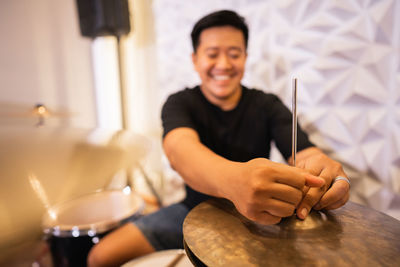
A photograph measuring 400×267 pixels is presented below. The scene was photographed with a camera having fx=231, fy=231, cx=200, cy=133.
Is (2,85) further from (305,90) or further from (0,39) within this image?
(305,90)

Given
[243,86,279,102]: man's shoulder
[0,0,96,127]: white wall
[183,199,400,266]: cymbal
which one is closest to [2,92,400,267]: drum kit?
[183,199,400,266]: cymbal

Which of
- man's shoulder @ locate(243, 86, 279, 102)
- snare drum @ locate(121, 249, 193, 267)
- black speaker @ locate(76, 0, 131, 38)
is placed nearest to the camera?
snare drum @ locate(121, 249, 193, 267)

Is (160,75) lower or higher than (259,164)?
higher

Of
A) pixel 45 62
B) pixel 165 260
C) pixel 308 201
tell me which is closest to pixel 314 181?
pixel 308 201

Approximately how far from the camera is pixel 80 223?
0.94 metres

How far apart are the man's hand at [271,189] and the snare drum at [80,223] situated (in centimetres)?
69

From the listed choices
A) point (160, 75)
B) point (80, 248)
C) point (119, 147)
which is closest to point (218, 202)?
point (80, 248)

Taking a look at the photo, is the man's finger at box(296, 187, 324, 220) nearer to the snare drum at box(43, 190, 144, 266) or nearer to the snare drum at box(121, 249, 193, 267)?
the snare drum at box(121, 249, 193, 267)

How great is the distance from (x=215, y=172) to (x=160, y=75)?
4.77 ft

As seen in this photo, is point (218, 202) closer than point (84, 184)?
Yes

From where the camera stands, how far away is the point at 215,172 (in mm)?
533

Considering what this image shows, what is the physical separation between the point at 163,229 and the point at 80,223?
1.14 feet

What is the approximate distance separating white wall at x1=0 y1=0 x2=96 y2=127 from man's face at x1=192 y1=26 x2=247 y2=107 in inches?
39.1

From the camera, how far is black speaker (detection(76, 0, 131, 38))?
1.66 meters
